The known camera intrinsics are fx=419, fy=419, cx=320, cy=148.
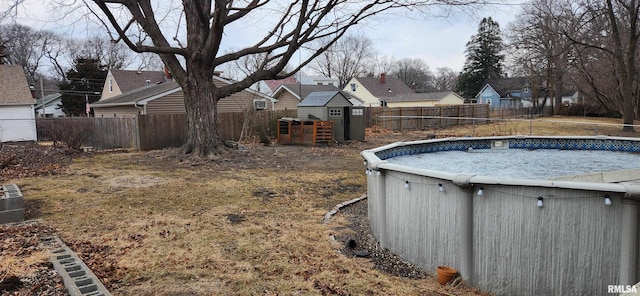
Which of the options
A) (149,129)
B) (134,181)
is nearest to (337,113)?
(149,129)

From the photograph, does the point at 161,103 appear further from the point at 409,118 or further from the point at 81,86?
the point at 81,86

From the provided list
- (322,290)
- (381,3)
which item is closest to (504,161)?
(322,290)

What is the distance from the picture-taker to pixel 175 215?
241 inches

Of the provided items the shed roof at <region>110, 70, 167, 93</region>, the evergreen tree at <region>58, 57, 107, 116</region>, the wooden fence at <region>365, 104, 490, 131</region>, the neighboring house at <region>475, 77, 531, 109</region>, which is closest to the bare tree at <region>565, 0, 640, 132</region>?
the wooden fence at <region>365, 104, 490, 131</region>

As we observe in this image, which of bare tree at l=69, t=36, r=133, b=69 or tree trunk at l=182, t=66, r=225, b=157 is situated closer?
tree trunk at l=182, t=66, r=225, b=157

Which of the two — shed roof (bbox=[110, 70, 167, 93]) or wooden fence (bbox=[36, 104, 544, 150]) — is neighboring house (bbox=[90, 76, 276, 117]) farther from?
shed roof (bbox=[110, 70, 167, 93])

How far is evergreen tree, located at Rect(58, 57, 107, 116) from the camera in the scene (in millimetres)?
37281

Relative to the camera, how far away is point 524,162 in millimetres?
6656

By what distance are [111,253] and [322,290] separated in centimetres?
246

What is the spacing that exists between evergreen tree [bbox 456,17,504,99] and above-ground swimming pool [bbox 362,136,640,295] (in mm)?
52678

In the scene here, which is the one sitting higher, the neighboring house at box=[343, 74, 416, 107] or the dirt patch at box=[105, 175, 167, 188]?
the neighboring house at box=[343, 74, 416, 107]

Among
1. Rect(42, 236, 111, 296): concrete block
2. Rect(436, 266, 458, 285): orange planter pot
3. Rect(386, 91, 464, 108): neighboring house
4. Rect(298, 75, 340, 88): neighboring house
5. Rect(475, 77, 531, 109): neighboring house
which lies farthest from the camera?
Rect(475, 77, 531, 109): neighboring house

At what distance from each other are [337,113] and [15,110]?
16739mm

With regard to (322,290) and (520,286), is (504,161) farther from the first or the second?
(322,290)
